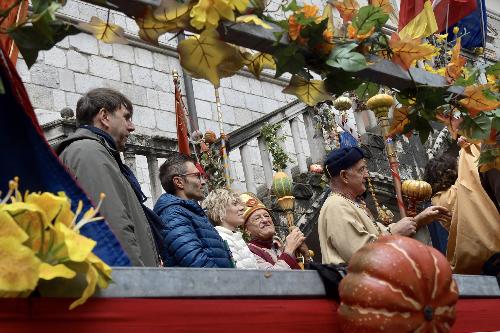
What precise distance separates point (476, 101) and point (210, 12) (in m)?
1.49

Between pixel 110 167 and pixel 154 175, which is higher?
pixel 154 175

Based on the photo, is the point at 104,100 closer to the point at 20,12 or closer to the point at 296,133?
the point at 20,12

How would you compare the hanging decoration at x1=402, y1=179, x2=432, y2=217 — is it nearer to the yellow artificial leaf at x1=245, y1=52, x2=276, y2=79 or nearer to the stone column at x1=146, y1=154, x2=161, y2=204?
the yellow artificial leaf at x1=245, y1=52, x2=276, y2=79

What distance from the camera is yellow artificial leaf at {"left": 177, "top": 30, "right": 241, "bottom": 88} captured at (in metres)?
2.99

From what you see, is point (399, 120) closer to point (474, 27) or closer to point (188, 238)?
point (188, 238)

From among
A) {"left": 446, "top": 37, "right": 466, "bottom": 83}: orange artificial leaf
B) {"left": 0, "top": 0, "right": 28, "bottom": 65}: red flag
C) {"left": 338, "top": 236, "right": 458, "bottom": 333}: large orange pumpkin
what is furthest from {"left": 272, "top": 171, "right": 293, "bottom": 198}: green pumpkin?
{"left": 338, "top": 236, "right": 458, "bottom": 333}: large orange pumpkin

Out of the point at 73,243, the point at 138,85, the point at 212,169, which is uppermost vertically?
the point at 138,85

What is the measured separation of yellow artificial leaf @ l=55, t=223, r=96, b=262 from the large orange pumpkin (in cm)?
107

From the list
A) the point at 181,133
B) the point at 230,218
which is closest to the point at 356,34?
the point at 230,218

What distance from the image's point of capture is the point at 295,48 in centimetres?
306

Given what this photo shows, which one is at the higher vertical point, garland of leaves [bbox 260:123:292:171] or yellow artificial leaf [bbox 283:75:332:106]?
garland of leaves [bbox 260:123:292:171]

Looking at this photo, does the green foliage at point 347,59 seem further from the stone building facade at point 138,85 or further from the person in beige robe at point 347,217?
the stone building facade at point 138,85

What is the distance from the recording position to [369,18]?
3.31 meters

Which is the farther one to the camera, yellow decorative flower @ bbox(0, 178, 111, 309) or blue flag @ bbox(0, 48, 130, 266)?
blue flag @ bbox(0, 48, 130, 266)
